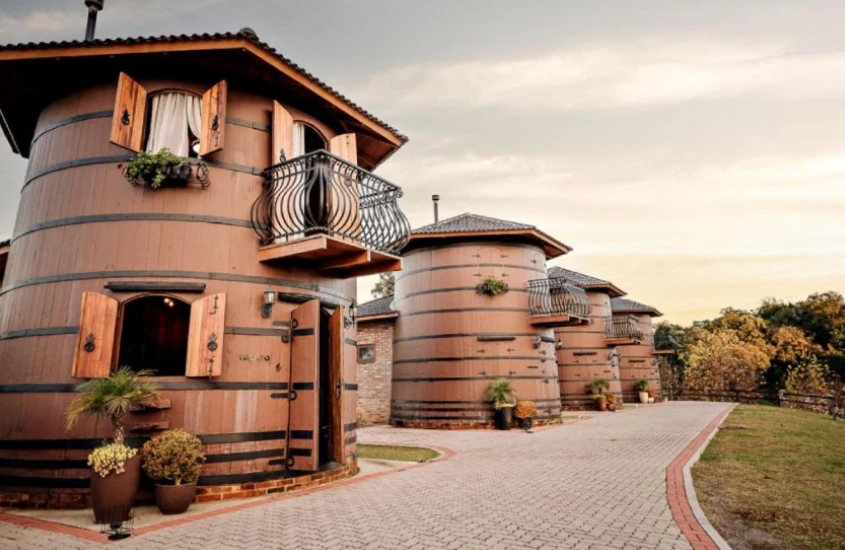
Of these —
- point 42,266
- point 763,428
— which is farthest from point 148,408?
point 763,428

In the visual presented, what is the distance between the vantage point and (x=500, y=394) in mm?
12148

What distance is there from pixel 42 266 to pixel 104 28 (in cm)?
404

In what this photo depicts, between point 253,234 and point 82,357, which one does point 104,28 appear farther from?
point 82,357

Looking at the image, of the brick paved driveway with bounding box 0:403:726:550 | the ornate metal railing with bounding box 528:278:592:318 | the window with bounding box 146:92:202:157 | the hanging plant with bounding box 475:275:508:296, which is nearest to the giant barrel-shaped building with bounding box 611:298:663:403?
the ornate metal railing with bounding box 528:278:592:318

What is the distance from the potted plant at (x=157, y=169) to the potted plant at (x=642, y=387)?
2405 cm

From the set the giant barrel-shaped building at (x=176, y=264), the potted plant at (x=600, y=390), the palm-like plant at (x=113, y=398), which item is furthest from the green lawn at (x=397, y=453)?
the potted plant at (x=600, y=390)

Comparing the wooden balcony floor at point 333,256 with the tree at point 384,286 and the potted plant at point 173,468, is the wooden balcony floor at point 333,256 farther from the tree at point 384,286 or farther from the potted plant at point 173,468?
the tree at point 384,286

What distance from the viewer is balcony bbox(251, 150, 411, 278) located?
19.3 feet

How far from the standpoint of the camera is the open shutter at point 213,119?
5.82m

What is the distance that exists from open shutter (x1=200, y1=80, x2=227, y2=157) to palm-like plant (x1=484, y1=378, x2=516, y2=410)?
9.10 metres

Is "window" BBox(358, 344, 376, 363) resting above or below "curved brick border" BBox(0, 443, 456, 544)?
above

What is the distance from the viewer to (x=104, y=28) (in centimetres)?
720

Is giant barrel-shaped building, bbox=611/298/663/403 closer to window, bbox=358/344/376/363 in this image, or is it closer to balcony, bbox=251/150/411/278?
window, bbox=358/344/376/363

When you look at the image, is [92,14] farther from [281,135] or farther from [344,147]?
[344,147]
